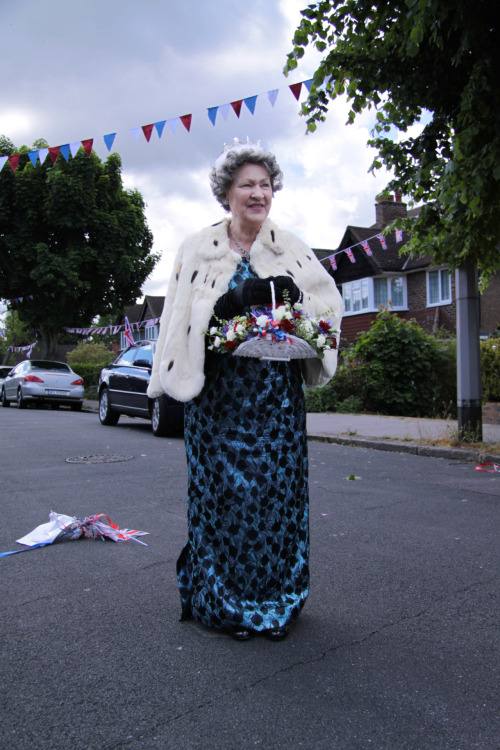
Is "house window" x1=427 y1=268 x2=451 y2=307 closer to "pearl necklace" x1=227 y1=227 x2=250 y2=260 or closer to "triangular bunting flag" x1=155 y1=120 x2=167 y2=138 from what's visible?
"triangular bunting flag" x1=155 y1=120 x2=167 y2=138

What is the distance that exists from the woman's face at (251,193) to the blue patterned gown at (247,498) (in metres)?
0.33

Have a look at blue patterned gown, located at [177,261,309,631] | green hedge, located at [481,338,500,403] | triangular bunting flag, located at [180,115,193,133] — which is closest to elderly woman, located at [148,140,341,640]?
blue patterned gown, located at [177,261,309,631]

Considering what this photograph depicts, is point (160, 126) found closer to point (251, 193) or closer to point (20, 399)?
point (251, 193)

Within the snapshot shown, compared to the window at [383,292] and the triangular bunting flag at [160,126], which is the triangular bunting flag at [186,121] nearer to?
the triangular bunting flag at [160,126]

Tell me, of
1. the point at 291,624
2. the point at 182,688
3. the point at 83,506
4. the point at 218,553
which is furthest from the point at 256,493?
the point at 83,506

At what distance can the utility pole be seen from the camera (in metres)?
8.80

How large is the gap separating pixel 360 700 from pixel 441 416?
490 inches

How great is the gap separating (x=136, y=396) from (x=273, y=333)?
9476 mm

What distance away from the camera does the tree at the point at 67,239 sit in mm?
26969

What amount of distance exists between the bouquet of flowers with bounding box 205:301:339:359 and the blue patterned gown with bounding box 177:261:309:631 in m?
0.16

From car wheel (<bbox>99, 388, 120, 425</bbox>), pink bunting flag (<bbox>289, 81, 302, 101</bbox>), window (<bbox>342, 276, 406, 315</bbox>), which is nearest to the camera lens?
pink bunting flag (<bbox>289, 81, 302, 101</bbox>)

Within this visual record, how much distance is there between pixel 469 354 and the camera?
29.2ft

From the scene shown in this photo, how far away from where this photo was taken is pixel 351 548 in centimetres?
417

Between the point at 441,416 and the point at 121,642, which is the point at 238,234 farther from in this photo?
the point at 441,416
